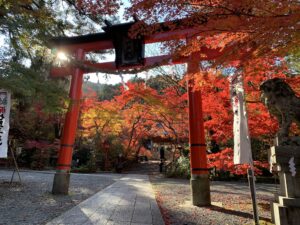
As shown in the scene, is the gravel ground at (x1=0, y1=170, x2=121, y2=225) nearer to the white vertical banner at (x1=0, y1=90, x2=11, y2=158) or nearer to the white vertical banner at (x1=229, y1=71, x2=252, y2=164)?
the white vertical banner at (x1=0, y1=90, x2=11, y2=158)

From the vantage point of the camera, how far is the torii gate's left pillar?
808 centimetres

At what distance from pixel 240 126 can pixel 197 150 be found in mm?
2270

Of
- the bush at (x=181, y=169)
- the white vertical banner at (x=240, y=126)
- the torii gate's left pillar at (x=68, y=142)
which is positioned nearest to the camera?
the white vertical banner at (x=240, y=126)

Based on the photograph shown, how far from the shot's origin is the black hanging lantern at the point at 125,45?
8445 mm

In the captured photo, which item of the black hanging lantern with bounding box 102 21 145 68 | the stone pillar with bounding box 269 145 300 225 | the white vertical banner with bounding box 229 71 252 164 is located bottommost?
the stone pillar with bounding box 269 145 300 225

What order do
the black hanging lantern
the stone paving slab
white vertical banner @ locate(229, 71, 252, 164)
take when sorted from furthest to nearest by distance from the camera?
the black hanging lantern → white vertical banner @ locate(229, 71, 252, 164) → the stone paving slab

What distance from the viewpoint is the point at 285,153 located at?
4.53 meters

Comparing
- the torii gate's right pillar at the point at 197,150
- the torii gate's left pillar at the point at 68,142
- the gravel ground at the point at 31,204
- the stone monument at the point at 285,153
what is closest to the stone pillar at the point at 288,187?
the stone monument at the point at 285,153

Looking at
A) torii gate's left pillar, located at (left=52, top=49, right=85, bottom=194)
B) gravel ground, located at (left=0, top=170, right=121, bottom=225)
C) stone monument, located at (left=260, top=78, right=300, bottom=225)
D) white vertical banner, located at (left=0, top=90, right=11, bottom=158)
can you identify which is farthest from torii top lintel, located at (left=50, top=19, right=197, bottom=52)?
gravel ground, located at (left=0, top=170, right=121, bottom=225)

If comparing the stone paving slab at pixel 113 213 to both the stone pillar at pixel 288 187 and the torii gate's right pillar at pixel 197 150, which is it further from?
the stone pillar at pixel 288 187

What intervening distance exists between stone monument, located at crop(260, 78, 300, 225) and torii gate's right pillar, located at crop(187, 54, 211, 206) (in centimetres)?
217

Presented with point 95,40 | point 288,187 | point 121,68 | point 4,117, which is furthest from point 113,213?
point 95,40

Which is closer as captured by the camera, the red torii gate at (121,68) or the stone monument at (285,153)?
the stone monument at (285,153)

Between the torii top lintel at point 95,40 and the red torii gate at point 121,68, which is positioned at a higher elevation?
the torii top lintel at point 95,40
